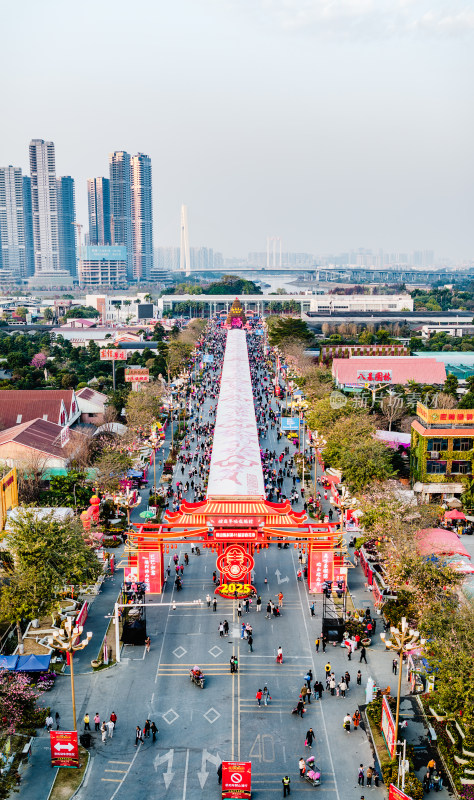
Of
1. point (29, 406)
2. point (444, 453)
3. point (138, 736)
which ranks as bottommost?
point (138, 736)

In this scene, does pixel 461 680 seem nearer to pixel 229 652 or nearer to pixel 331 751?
pixel 331 751

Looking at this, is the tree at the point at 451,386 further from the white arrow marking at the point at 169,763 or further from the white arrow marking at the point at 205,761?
the white arrow marking at the point at 169,763

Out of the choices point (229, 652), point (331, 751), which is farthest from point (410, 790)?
point (229, 652)

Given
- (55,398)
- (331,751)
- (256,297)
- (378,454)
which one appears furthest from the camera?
(256,297)

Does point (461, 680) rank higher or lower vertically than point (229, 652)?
higher

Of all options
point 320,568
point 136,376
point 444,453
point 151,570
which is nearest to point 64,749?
point 151,570

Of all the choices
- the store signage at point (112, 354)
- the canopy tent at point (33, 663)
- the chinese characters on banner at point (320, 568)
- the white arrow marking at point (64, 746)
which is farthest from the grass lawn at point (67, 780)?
the store signage at point (112, 354)

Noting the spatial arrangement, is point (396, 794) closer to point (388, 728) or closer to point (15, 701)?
point (388, 728)
